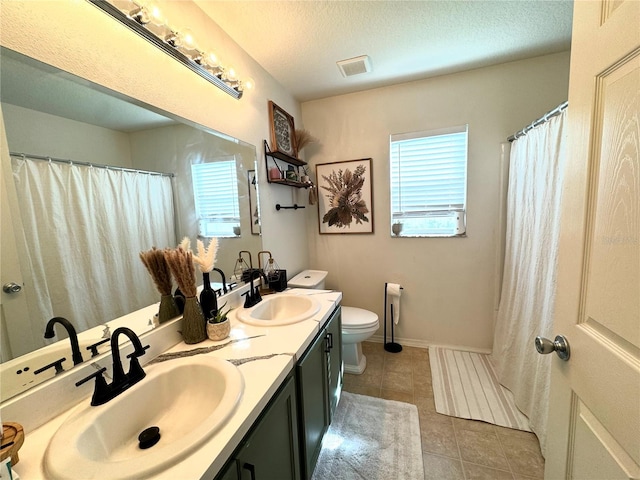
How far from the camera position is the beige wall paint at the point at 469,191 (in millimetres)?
2002

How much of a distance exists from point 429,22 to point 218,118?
1364mm

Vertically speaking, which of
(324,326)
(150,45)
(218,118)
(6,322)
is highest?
(150,45)

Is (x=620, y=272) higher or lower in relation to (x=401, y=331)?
higher

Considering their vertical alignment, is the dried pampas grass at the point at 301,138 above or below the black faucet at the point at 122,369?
above

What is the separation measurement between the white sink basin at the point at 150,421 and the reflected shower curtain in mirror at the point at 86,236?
A: 260 millimetres

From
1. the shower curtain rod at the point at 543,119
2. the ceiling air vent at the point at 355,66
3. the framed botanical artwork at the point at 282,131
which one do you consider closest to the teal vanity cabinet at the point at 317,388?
the framed botanical artwork at the point at 282,131

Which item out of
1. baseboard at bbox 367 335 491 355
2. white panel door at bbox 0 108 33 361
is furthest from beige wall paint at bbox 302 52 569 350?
white panel door at bbox 0 108 33 361

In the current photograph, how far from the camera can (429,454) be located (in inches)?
55.5

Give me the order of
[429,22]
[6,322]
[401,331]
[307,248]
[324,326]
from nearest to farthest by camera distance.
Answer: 1. [6,322]
2. [324,326]
3. [429,22]
4. [401,331]
5. [307,248]

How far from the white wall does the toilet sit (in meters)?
0.35

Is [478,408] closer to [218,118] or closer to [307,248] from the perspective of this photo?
[307,248]

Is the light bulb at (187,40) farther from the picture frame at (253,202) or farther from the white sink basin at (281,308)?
the white sink basin at (281,308)

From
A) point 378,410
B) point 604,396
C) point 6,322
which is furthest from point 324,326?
point 6,322

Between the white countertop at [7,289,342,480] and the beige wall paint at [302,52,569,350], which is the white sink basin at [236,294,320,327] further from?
the beige wall paint at [302,52,569,350]
